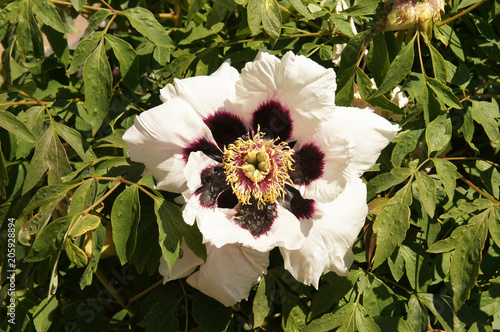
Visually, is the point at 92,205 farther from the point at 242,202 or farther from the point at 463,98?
the point at 463,98

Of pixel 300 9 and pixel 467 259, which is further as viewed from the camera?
pixel 300 9

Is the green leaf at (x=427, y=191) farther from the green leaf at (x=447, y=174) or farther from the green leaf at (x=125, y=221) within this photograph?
the green leaf at (x=125, y=221)

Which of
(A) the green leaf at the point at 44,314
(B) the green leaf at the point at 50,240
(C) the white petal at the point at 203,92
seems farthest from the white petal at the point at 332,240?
(A) the green leaf at the point at 44,314

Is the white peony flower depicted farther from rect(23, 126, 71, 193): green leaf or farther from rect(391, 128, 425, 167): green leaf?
rect(23, 126, 71, 193): green leaf

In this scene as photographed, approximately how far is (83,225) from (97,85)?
0.33 meters

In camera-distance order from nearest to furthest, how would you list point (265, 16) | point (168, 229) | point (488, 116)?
point (168, 229), point (265, 16), point (488, 116)

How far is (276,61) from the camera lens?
1007mm

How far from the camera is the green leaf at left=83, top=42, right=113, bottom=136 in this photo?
115cm

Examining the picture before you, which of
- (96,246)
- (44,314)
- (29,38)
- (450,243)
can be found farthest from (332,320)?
(29,38)

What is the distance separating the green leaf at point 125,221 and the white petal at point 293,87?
0.95ft

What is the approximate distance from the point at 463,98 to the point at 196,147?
25.6 inches

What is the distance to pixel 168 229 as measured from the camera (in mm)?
1013

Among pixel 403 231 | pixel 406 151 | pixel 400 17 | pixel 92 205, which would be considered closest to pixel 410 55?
pixel 400 17

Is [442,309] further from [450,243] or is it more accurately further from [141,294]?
[141,294]
